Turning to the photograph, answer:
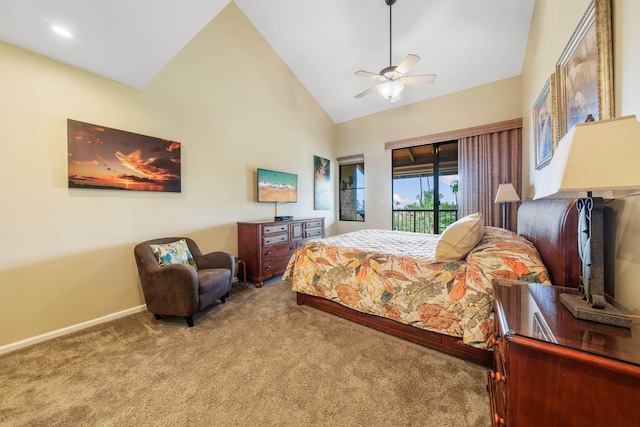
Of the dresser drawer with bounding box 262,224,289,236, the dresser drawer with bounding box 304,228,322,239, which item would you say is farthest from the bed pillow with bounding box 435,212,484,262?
the dresser drawer with bounding box 304,228,322,239

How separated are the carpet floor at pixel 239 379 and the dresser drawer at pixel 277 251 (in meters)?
1.29

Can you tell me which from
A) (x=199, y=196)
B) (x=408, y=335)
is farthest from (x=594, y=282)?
(x=199, y=196)

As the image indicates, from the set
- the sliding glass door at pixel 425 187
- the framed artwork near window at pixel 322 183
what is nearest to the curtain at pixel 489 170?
the sliding glass door at pixel 425 187

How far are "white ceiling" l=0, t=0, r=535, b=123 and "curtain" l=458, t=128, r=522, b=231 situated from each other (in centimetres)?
101

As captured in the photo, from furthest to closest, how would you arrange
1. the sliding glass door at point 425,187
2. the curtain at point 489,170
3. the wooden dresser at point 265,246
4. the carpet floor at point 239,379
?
1. the sliding glass door at point 425,187
2. the curtain at point 489,170
3. the wooden dresser at point 265,246
4. the carpet floor at point 239,379

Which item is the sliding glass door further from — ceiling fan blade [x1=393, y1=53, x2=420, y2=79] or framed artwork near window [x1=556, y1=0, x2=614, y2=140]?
framed artwork near window [x1=556, y1=0, x2=614, y2=140]

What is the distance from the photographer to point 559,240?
1.38m

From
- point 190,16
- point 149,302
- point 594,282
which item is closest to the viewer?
point 594,282

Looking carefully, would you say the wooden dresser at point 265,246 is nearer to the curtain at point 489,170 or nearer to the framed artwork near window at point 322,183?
the framed artwork near window at point 322,183

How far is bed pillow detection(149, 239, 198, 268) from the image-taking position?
255 centimetres

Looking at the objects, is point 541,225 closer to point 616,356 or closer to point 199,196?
point 616,356

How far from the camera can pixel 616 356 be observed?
655 millimetres

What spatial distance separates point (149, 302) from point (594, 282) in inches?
130

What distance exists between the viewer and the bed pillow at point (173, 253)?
8.38ft
